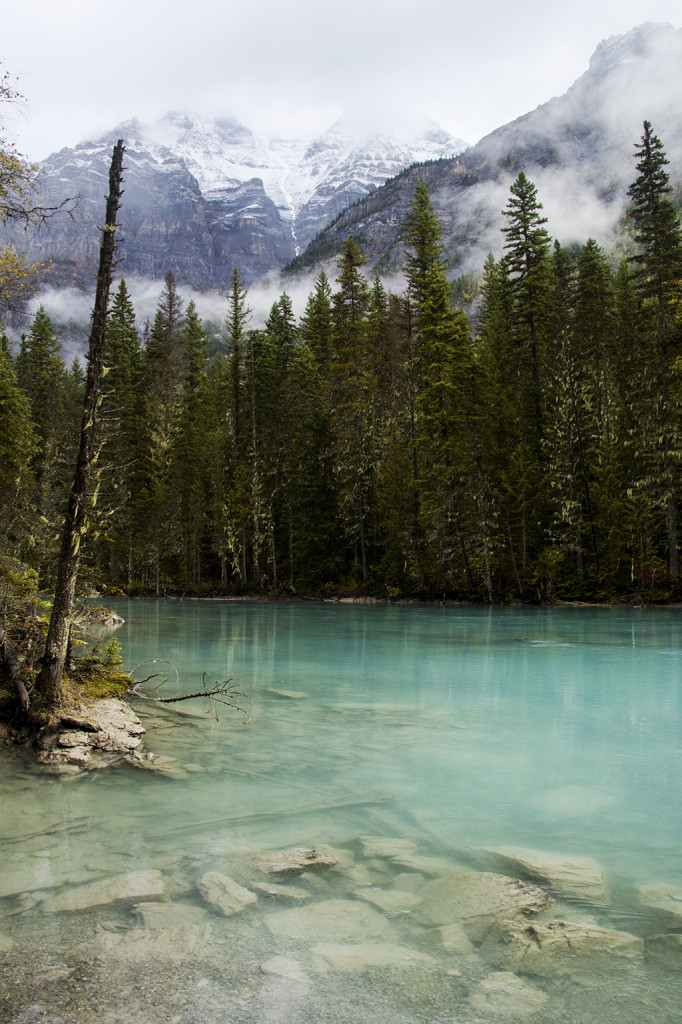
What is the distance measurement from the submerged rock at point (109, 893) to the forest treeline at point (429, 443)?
2085cm

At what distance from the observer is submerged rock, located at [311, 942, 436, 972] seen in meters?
3.43

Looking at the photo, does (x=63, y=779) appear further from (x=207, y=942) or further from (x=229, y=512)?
(x=229, y=512)

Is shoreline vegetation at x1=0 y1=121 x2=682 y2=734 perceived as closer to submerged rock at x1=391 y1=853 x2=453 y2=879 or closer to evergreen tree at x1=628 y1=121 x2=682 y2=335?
evergreen tree at x1=628 y1=121 x2=682 y2=335

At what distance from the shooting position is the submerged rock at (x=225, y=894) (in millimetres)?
4009

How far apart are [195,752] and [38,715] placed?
1.74 m

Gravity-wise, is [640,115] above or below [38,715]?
above

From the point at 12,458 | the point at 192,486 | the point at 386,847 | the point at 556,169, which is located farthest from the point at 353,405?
the point at 556,169

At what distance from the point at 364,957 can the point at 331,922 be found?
0.40 m

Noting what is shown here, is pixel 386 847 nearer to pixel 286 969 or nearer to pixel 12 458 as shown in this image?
pixel 286 969

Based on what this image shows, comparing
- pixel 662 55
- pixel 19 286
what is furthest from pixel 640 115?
pixel 19 286

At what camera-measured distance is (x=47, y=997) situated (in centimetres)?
307

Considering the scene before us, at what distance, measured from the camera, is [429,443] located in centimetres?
3425

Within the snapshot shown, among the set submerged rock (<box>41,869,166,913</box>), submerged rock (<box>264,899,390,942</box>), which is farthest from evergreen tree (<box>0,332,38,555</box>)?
submerged rock (<box>264,899,390,942</box>)

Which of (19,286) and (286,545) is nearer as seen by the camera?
(19,286)
